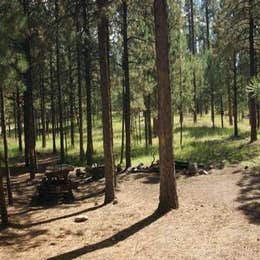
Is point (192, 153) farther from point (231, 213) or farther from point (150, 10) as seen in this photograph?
point (231, 213)

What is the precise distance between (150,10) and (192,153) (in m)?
8.72

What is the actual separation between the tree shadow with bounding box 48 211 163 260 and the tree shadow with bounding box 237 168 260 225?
243 cm

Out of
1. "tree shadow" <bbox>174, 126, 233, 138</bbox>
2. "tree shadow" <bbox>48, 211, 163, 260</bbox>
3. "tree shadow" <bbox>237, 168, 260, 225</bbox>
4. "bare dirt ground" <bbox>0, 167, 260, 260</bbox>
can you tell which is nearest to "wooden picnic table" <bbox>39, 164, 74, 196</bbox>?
"bare dirt ground" <bbox>0, 167, 260, 260</bbox>

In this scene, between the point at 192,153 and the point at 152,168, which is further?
the point at 192,153

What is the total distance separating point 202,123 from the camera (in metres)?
44.8

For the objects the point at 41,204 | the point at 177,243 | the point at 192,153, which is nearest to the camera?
the point at 177,243

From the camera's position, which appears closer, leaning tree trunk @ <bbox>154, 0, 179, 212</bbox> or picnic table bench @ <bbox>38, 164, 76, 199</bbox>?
leaning tree trunk @ <bbox>154, 0, 179, 212</bbox>

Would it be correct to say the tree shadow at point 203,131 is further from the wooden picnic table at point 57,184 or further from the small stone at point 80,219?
the small stone at point 80,219

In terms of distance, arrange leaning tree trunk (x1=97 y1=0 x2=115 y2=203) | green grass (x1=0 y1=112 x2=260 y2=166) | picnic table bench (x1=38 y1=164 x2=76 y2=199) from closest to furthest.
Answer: leaning tree trunk (x1=97 y1=0 x2=115 y2=203) → picnic table bench (x1=38 y1=164 x2=76 y2=199) → green grass (x1=0 y1=112 x2=260 y2=166)

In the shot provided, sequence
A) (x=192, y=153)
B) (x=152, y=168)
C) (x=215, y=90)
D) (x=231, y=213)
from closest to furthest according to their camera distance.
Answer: (x=231, y=213) → (x=152, y=168) → (x=192, y=153) → (x=215, y=90)

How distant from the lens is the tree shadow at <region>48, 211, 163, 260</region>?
9.95m

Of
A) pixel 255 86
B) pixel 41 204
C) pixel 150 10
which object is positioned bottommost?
pixel 41 204

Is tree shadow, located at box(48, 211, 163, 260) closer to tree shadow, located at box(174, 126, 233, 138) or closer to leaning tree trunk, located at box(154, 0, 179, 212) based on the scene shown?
leaning tree trunk, located at box(154, 0, 179, 212)

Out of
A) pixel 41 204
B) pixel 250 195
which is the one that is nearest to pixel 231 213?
pixel 250 195
